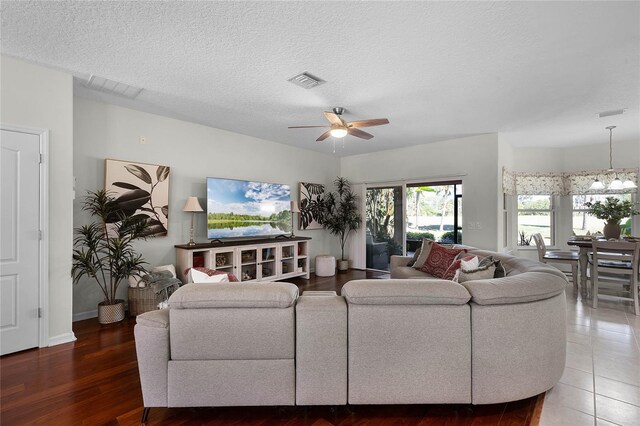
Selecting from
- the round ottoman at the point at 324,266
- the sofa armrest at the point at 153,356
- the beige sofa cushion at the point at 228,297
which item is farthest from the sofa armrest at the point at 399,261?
the sofa armrest at the point at 153,356

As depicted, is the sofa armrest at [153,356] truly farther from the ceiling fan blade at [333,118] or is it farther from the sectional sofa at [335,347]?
the ceiling fan blade at [333,118]

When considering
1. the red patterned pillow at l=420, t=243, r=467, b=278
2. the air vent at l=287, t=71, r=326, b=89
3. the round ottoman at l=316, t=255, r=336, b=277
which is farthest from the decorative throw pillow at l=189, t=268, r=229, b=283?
the round ottoman at l=316, t=255, r=336, b=277

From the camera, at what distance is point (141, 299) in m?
3.58

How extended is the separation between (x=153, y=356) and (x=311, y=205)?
478cm

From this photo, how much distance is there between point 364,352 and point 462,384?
0.64m

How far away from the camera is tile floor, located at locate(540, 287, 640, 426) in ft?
6.04

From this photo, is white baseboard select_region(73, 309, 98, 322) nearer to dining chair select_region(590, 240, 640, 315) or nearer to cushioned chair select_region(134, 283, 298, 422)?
cushioned chair select_region(134, 283, 298, 422)

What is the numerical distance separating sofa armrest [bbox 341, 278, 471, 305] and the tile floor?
94 centimetres

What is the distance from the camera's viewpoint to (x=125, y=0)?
1.88 m

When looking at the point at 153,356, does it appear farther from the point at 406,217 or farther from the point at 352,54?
the point at 406,217

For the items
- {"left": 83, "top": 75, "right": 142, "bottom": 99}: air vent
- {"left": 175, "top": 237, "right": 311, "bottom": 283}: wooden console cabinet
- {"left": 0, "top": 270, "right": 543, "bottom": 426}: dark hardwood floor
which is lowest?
{"left": 0, "top": 270, "right": 543, "bottom": 426}: dark hardwood floor

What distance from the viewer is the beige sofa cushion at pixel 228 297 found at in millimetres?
1712

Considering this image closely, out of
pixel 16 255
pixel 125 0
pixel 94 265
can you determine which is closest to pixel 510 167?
pixel 125 0

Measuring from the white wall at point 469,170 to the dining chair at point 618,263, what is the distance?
49.4 inches
